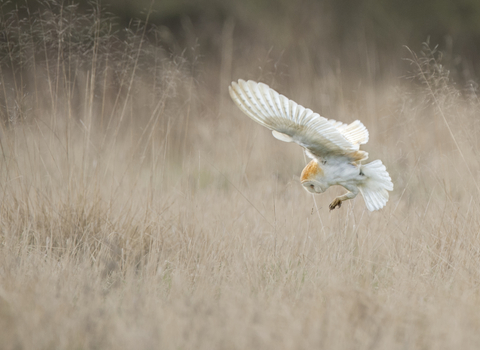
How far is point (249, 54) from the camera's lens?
892 cm

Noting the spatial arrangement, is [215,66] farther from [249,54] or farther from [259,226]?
[259,226]

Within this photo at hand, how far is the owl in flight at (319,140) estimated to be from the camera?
2.38m

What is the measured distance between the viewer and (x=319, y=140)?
2605 millimetres

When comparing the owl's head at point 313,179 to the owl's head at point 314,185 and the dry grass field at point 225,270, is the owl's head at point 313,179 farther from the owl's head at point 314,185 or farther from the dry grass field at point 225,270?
the dry grass field at point 225,270

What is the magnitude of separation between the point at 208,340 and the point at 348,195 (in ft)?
4.10

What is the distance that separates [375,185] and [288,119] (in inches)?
29.8

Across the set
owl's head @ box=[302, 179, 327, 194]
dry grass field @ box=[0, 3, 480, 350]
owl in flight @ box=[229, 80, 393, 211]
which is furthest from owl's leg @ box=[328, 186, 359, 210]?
dry grass field @ box=[0, 3, 480, 350]

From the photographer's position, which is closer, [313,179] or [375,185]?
[313,179]

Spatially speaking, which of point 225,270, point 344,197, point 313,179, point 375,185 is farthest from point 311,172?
point 225,270

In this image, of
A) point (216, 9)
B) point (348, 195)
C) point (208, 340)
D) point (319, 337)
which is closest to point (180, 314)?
point (208, 340)

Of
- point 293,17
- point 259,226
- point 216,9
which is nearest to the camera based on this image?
point 259,226

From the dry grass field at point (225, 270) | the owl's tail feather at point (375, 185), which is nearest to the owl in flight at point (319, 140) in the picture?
the owl's tail feather at point (375, 185)

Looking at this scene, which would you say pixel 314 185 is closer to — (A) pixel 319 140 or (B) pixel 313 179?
(B) pixel 313 179

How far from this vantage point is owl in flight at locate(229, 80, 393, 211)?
7.81 feet
